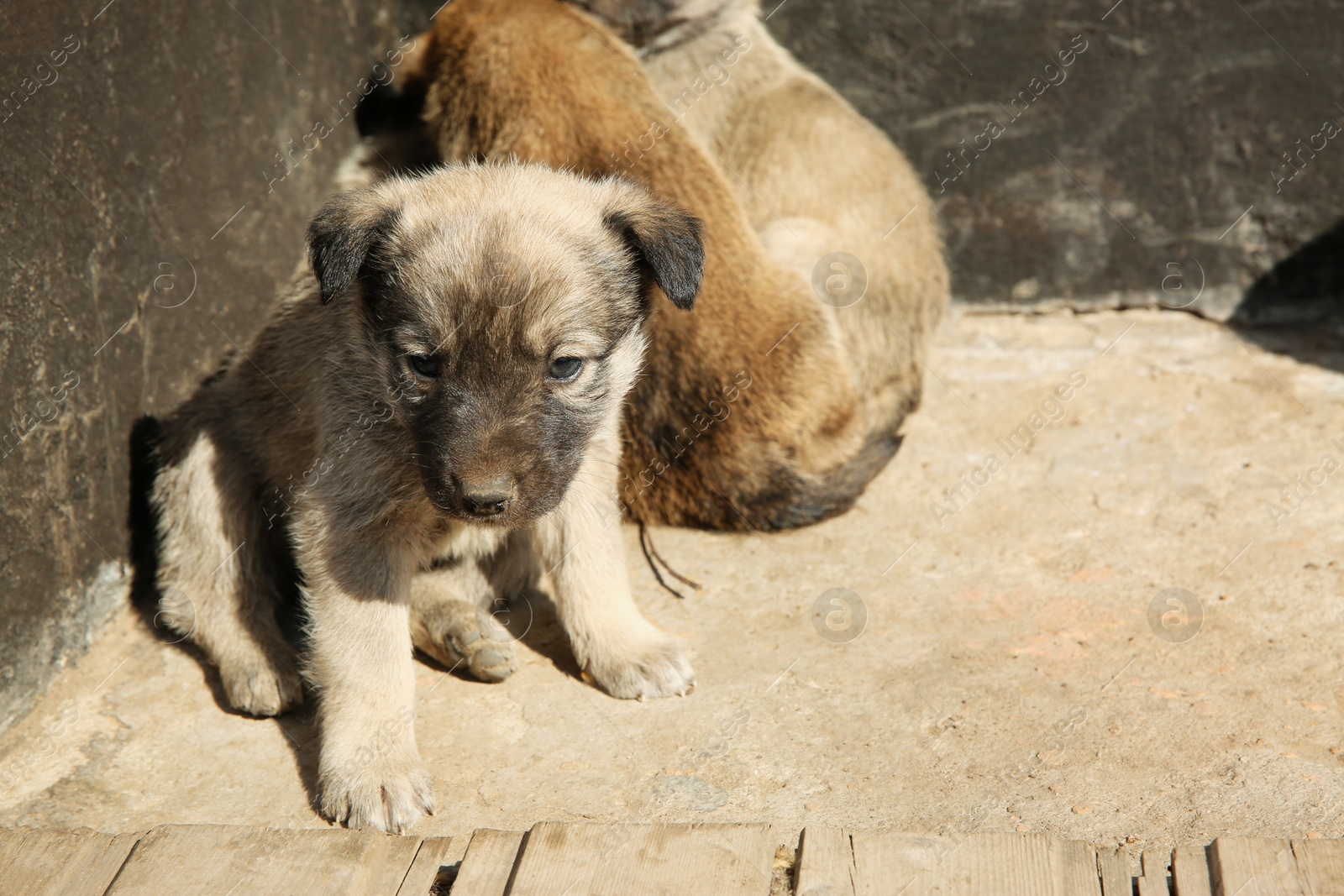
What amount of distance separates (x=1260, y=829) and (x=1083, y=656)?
3.20 feet

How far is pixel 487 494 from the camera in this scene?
3320 millimetres

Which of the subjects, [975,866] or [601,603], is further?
[601,603]

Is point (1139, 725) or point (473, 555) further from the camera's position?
point (473, 555)

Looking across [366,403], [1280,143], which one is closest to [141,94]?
[366,403]

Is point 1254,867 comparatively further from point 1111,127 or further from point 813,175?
point 1111,127

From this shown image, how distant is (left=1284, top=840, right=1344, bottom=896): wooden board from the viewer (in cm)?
283

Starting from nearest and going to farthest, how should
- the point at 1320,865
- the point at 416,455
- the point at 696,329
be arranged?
1. the point at 1320,865
2. the point at 416,455
3. the point at 696,329

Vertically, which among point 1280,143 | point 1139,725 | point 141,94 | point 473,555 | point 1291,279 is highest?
point 141,94

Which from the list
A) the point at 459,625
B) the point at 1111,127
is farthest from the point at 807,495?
the point at 1111,127

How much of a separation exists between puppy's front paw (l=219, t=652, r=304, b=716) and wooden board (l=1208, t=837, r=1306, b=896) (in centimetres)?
285

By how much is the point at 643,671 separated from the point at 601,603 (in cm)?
29

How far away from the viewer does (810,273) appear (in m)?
5.62

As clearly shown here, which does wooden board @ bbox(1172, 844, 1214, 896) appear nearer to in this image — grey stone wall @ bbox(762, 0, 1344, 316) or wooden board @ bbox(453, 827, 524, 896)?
wooden board @ bbox(453, 827, 524, 896)

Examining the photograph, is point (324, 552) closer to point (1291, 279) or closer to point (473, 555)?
point (473, 555)
